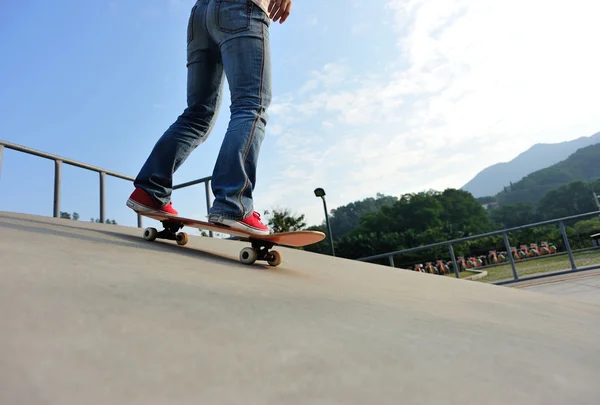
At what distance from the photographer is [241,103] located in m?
1.52

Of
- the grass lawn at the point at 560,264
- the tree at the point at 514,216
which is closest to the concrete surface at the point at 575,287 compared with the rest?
the grass lawn at the point at 560,264

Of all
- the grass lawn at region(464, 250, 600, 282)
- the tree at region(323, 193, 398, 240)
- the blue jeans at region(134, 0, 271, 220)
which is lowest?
the grass lawn at region(464, 250, 600, 282)

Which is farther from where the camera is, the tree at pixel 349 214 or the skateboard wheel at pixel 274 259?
the tree at pixel 349 214

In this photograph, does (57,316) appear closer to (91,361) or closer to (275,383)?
(91,361)

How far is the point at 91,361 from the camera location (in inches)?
19.1

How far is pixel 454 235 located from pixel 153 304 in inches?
2049

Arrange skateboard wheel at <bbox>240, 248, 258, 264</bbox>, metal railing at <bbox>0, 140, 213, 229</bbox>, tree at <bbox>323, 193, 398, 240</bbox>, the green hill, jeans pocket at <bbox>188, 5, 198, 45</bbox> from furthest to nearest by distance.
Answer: the green hill, tree at <bbox>323, 193, 398, 240</bbox>, metal railing at <bbox>0, 140, 213, 229</bbox>, jeans pocket at <bbox>188, 5, 198, 45</bbox>, skateboard wheel at <bbox>240, 248, 258, 264</bbox>

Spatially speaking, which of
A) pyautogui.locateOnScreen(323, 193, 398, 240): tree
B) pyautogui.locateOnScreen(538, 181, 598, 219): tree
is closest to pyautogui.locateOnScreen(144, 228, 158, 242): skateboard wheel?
pyautogui.locateOnScreen(323, 193, 398, 240): tree

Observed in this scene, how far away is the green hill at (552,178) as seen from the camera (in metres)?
78.8

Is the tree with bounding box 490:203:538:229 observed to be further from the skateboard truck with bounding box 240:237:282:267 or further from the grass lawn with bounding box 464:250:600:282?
the skateboard truck with bounding box 240:237:282:267

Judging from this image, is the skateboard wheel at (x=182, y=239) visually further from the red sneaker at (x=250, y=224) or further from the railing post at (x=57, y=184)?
the railing post at (x=57, y=184)

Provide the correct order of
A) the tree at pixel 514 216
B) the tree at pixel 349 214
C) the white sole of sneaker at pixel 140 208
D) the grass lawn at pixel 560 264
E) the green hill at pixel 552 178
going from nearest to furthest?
the white sole of sneaker at pixel 140 208 → the grass lawn at pixel 560 264 → the tree at pixel 514 216 → the tree at pixel 349 214 → the green hill at pixel 552 178

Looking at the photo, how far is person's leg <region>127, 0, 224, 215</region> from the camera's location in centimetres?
165

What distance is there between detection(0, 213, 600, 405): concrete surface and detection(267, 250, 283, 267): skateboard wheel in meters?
0.49
